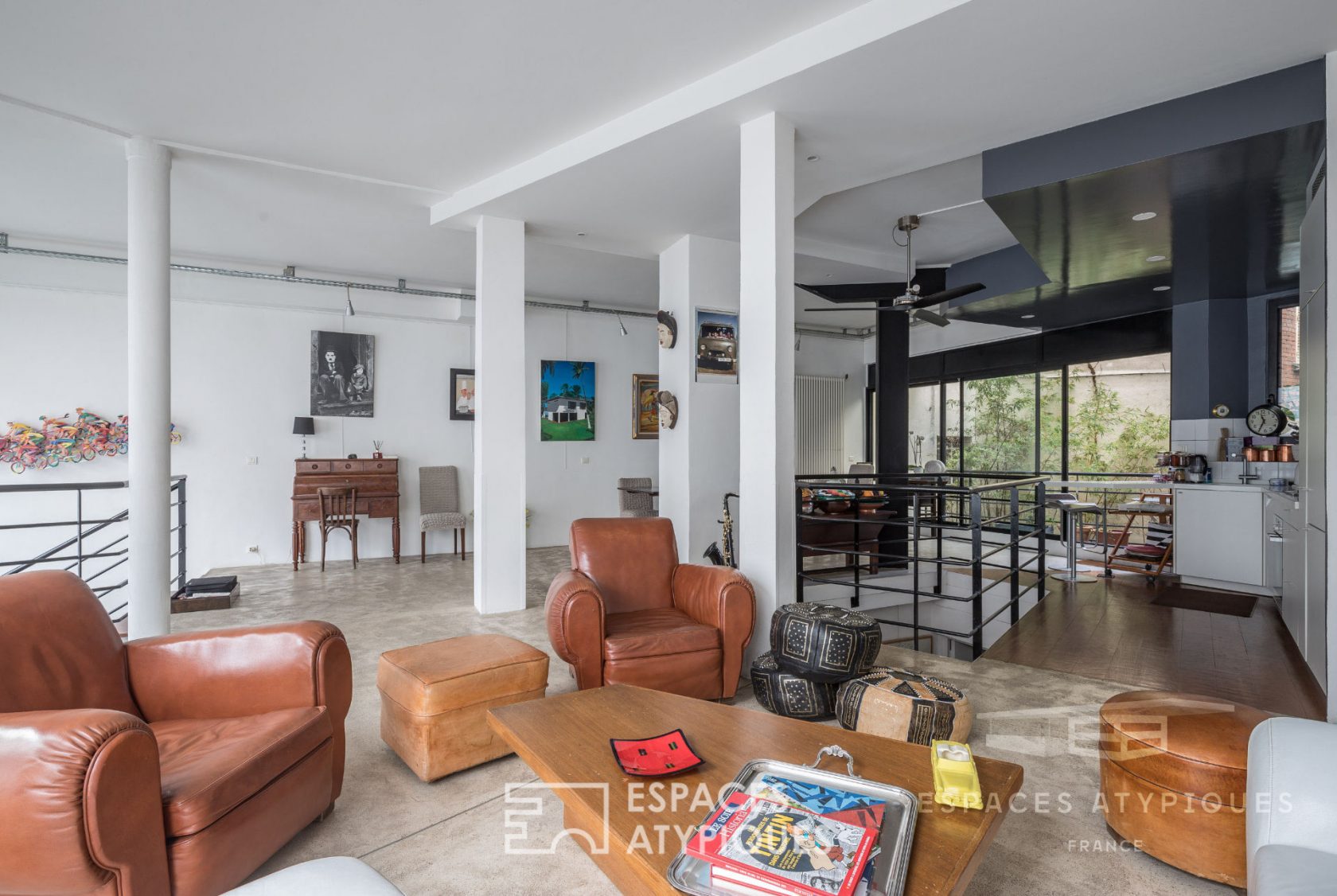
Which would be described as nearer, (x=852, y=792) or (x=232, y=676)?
(x=852, y=792)

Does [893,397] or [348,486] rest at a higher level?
[893,397]

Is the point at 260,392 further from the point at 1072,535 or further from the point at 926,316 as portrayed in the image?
the point at 1072,535

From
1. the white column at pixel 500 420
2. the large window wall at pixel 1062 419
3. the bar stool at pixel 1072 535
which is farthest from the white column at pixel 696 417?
the large window wall at pixel 1062 419

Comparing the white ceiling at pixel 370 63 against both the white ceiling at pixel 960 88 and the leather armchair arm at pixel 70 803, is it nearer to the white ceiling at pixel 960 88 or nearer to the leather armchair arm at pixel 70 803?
the white ceiling at pixel 960 88

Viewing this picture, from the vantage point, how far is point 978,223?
239 inches

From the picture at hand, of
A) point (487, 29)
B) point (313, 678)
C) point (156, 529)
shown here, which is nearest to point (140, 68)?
point (487, 29)

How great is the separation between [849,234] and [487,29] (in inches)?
159

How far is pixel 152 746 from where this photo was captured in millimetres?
1578

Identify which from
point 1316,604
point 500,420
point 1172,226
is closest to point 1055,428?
point 1172,226

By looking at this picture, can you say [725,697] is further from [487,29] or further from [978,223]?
[978,223]

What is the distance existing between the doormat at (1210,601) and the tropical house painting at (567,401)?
6.48 metres

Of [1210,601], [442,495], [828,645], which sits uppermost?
[442,495]

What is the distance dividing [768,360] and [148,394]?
3806 mm

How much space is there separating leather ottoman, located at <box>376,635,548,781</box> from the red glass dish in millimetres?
872
